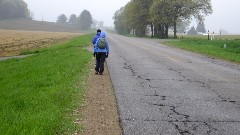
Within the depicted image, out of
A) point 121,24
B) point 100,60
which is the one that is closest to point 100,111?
point 100,60

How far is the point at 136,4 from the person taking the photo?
72750mm

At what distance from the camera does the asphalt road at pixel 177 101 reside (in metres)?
7.07

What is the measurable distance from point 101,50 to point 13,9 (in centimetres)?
16064

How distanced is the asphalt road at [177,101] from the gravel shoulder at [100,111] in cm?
20

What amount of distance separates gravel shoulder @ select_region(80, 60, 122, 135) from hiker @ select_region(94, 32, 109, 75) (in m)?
2.16

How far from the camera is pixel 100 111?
832cm

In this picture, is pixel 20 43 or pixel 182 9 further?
pixel 182 9

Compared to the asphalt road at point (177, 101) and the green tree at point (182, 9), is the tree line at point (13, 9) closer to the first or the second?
the green tree at point (182, 9)

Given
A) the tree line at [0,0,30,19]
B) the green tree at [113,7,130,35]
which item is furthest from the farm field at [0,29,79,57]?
the tree line at [0,0,30,19]

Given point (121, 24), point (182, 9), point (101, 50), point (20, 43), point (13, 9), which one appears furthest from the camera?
point (13, 9)

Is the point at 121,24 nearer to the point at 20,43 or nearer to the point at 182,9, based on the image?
the point at 182,9

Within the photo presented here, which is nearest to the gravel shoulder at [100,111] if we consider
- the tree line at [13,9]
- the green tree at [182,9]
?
the green tree at [182,9]

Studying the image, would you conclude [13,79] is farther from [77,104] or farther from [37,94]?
[77,104]

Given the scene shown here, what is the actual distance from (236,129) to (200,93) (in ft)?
11.7
